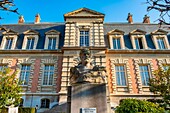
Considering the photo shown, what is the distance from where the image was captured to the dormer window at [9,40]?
1997 cm

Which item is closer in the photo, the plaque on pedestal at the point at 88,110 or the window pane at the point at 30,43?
the plaque on pedestal at the point at 88,110

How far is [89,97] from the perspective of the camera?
691 cm

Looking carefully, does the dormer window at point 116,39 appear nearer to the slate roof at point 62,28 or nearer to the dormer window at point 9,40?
the slate roof at point 62,28

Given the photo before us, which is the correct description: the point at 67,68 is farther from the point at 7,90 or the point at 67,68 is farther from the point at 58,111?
the point at 7,90

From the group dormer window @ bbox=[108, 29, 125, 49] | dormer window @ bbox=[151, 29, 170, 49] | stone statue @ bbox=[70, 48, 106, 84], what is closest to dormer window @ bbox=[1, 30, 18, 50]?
dormer window @ bbox=[108, 29, 125, 49]

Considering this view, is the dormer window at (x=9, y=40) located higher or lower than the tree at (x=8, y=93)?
higher

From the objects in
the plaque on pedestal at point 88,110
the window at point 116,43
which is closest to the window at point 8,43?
the window at point 116,43

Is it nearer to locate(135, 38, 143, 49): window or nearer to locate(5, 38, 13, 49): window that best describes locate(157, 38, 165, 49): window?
locate(135, 38, 143, 49): window

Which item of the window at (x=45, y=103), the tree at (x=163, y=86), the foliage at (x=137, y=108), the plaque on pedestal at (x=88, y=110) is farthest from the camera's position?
the window at (x=45, y=103)

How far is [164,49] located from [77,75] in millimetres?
15143

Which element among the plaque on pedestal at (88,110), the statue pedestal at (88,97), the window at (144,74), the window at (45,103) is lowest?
the window at (45,103)

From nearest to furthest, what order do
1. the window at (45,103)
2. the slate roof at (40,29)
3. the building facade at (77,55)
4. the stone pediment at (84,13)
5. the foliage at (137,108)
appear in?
the foliage at (137,108), the window at (45,103), the building facade at (77,55), the slate roof at (40,29), the stone pediment at (84,13)

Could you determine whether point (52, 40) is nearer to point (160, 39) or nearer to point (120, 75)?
point (120, 75)

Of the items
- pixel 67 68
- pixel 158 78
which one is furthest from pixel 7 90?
pixel 158 78
